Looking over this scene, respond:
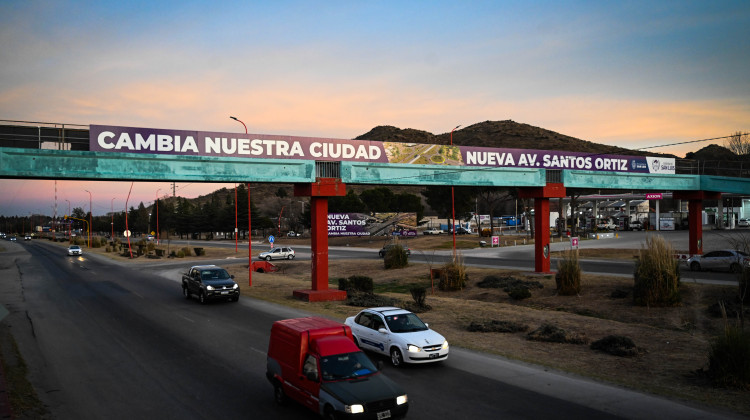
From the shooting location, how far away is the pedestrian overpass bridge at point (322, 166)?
2142 cm

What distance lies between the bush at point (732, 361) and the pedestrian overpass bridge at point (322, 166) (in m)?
16.7

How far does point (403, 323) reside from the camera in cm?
1485

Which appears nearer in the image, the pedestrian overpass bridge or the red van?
the red van

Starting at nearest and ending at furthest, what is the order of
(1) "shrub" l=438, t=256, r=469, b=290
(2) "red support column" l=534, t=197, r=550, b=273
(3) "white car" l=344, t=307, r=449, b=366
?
1. (3) "white car" l=344, t=307, r=449, b=366
2. (1) "shrub" l=438, t=256, r=469, b=290
3. (2) "red support column" l=534, t=197, r=550, b=273

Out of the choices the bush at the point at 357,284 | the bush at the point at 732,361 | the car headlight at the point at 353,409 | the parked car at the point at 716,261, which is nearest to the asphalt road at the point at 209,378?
the car headlight at the point at 353,409

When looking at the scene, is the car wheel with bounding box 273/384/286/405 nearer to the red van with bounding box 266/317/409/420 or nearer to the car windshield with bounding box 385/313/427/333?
the red van with bounding box 266/317/409/420

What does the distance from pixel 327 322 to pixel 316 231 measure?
1544 cm

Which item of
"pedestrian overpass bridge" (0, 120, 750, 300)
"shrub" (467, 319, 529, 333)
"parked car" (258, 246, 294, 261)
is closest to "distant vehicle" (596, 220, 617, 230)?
"pedestrian overpass bridge" (0, 120, 750, 300)

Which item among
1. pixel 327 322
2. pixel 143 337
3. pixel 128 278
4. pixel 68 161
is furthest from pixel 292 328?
pixel 128 278

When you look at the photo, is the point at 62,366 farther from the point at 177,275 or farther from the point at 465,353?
the point at 177,275

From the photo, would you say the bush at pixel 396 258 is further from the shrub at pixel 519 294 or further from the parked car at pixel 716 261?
the parked car at pixel 716 261

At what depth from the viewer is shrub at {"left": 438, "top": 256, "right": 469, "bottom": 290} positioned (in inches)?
1280

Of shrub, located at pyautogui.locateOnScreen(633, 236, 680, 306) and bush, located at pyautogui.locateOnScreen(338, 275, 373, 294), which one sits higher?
shrub, located at pyautogui.locateOnScreen(633, 236, 680, 306)

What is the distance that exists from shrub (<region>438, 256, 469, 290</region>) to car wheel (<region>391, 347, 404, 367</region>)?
61.6ft
